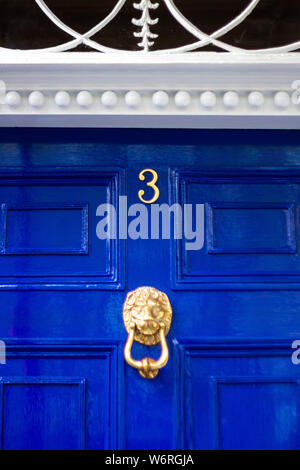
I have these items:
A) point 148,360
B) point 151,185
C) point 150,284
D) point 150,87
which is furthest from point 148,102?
point 148,360

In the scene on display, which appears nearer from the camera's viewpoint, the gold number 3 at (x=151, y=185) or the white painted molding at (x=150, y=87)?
the white painted molding at (x=150, y=87)

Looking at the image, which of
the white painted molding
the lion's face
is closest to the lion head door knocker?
the lion's face

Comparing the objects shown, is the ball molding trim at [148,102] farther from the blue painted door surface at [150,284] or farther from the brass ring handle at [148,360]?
the brass ring handle at [148,360]

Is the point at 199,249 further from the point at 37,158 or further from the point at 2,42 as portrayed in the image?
the point at 2,42

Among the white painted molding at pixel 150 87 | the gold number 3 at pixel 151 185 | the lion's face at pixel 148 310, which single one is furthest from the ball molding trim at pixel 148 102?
the lion's face at pixel 148 310

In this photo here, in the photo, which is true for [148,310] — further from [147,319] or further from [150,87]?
[150,87]

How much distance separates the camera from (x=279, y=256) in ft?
3.65

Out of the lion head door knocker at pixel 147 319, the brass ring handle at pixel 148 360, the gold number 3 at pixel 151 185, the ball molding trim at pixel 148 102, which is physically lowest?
the brass ring handle at pixel 148 360

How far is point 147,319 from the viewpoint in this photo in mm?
1055

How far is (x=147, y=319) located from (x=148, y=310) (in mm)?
21

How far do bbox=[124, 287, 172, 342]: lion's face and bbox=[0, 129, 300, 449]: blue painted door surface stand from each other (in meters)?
0.02

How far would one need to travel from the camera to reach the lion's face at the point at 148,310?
41.8 inches

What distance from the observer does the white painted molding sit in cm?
102

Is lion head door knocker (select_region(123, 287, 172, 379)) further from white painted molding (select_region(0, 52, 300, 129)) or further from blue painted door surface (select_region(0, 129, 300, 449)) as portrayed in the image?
white painted molding (select_region(0, 52, 300, 129))
